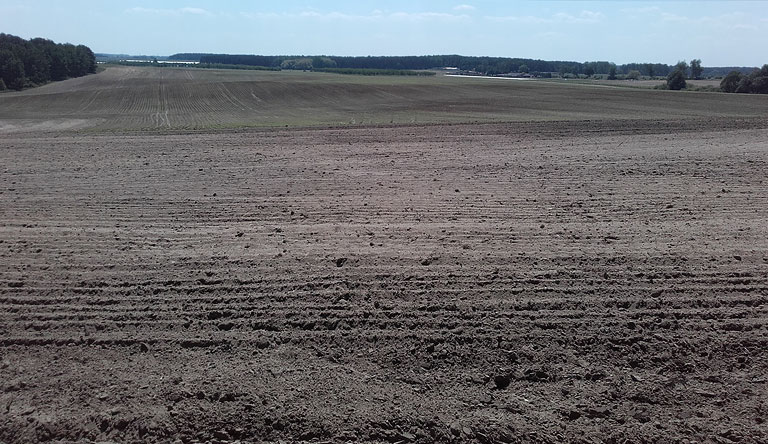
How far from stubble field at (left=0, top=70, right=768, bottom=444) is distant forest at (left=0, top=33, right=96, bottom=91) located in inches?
2466

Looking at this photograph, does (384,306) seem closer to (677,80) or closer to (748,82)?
(748,82)

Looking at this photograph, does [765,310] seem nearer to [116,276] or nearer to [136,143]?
[116,276]


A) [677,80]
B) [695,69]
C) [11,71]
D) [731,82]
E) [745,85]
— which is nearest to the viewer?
[745,85]

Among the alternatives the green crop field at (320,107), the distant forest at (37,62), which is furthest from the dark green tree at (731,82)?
the distant forest at (37,62)

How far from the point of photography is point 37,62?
71.4 meters

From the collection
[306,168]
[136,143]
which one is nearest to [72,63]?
[136,143]

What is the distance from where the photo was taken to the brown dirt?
4500mm

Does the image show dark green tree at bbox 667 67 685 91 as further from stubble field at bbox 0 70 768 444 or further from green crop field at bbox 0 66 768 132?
stubble field at bbox 0 70 768 444

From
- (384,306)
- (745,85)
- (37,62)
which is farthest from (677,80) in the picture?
(37,62)

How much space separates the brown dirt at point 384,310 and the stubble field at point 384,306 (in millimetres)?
27

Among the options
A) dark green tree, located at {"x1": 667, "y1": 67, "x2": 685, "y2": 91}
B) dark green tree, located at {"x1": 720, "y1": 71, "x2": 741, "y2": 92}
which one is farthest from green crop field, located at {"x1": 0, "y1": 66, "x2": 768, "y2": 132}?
dark green tree, located at {"x1": 667, "y1": 67, "x2": 685, "y2": 91}

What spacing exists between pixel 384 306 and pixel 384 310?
85mm

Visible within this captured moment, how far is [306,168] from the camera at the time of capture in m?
13.3

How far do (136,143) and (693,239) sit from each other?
15.5 metres
